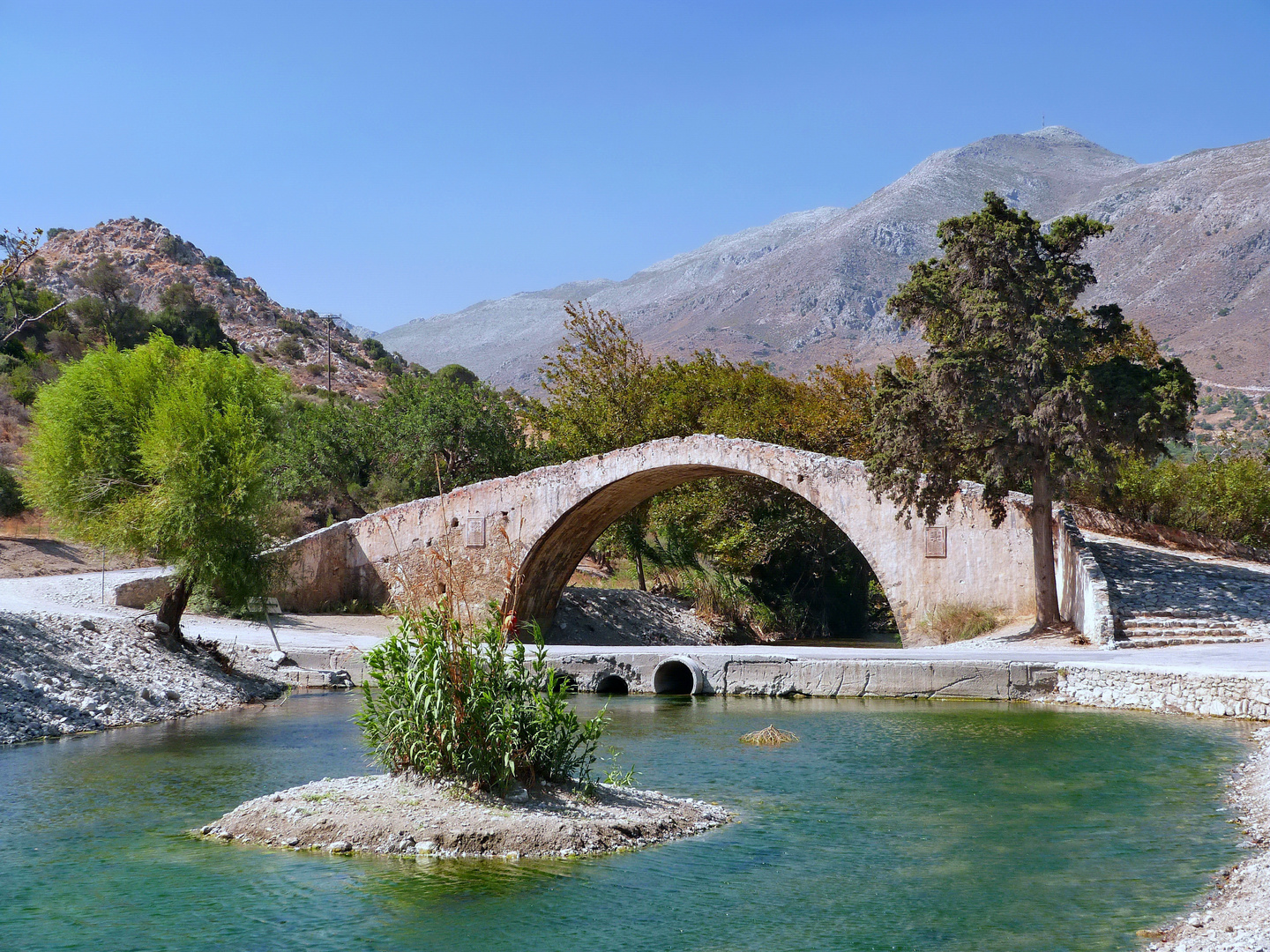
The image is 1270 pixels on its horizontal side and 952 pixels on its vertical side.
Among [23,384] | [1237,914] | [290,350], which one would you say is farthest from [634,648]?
[290,350]

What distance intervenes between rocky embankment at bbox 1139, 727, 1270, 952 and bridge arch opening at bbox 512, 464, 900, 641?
12912mm

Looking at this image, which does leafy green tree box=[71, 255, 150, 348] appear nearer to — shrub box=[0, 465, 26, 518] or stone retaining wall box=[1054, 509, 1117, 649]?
shrub box=[0, 465, 26, 518]

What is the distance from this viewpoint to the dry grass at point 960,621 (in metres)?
19.9

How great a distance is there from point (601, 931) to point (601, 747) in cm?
559

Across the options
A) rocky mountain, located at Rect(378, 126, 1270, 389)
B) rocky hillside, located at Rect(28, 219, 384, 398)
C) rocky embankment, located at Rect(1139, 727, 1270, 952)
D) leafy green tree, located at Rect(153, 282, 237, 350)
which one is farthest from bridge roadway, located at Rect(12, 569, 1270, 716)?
rocky hillside, located at Rect(28, 219, 384, 398)

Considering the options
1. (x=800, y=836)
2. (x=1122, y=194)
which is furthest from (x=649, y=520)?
(x=1122, y=194)

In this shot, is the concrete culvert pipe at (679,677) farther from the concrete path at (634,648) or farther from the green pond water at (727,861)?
the green pond water at (727,861)

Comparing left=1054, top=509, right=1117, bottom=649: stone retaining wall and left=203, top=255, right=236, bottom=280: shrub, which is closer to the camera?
left=1054, top=509, right=1117, bottom=649: stone retaining wall

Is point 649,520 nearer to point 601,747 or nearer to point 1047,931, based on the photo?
point 601,747

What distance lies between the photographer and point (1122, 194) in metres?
108

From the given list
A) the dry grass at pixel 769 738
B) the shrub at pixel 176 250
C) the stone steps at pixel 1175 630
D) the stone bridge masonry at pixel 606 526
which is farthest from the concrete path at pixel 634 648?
the shrub at pixel 176 250

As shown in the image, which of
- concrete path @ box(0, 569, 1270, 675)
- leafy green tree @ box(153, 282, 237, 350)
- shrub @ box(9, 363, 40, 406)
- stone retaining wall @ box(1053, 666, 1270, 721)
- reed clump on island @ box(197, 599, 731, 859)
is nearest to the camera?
reed clump on island @ box(197, 599, 731, 859)

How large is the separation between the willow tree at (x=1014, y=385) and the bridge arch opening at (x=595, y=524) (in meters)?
3.32

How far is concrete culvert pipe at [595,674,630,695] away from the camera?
17625mm
